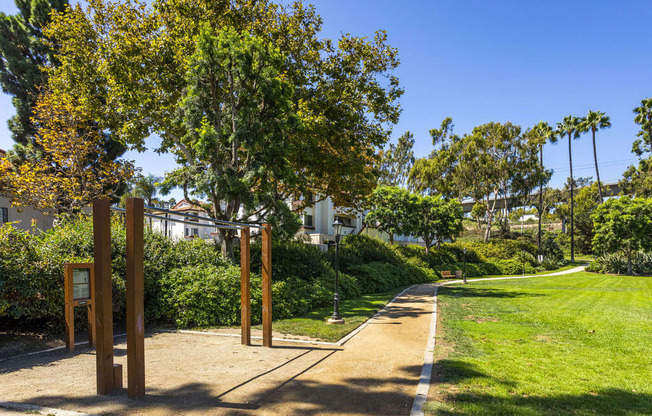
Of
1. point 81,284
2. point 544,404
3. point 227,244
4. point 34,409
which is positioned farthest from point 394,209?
point 34,409

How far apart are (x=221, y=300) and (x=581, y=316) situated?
11.6 metres

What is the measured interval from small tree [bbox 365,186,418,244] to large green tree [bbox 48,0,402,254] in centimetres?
1707

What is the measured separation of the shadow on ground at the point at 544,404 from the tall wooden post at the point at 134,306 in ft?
12.5

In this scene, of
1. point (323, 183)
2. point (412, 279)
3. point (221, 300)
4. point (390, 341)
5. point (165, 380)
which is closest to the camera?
point (165, 380)

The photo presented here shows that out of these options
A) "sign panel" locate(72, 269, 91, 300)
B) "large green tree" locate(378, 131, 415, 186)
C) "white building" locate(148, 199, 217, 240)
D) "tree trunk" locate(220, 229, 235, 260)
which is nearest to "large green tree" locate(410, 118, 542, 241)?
"large green tree" locate(378, 131, 415, 186)

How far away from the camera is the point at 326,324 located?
36.9 ft

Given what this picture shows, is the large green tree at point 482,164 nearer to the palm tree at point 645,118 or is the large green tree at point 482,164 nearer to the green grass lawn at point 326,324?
the palm tree at point 645,118

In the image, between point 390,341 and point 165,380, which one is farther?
point 390,341

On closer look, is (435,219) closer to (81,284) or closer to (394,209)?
(394,209)

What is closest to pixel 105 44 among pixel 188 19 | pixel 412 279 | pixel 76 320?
pixel 188 19

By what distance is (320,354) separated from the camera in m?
7.73

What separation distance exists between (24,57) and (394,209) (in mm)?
30698

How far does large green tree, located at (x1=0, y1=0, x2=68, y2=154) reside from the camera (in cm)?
2445

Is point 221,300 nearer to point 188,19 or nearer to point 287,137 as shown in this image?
point 287,137
